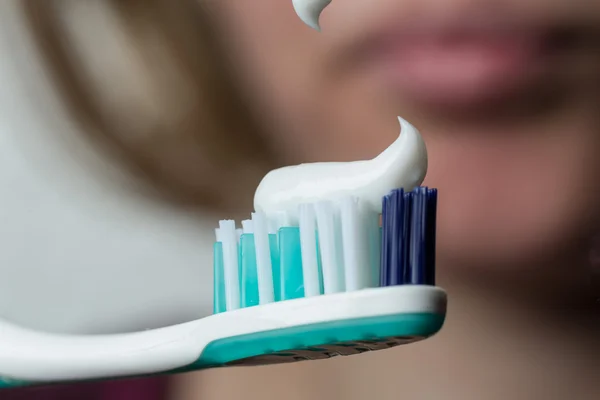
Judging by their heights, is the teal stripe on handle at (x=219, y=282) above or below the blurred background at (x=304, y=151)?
below

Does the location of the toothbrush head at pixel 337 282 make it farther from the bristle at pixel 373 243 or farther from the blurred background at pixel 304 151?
the blurred background at pixel 304 151

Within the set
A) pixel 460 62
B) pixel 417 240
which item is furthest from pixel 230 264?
pixel 460 62

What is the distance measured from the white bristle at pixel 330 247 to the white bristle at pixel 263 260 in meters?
0.03

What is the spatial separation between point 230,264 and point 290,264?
47 millimetres

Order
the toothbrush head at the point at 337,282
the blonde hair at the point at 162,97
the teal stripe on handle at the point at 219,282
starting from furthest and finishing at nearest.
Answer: the blonde hair at the point at 162,97 < the teal stripe on handle at the point at 219,282 < the toothbrush head at the point at 337,282

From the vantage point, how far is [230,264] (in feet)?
1.36

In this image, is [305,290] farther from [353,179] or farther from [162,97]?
[162,97]

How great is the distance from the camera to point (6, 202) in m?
0.52


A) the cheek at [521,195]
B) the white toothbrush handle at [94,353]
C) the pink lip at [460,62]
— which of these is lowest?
the white toothbrush handle at [94,353]

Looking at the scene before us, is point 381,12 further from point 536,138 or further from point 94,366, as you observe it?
point 94,366

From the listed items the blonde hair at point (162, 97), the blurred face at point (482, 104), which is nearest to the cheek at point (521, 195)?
the blurred face at point (482, 104)

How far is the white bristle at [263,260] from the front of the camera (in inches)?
15.2

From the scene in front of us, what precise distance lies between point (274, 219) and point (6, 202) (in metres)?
0.22

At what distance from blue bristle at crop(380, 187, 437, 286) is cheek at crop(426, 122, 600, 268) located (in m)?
0.18
